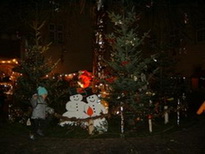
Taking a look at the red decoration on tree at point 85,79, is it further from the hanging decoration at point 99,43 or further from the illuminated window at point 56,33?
the illuminated window at point 56,33

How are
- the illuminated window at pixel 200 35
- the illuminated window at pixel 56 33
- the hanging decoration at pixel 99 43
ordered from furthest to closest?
the illuminated window at pixel 56 33
the illuminated window at pixel 200 35
the hanging decoration at pixel 99 43

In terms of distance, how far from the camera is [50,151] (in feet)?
28.5

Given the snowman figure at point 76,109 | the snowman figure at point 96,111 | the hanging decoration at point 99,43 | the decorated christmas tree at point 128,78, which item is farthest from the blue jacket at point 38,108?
the hanging decoration at point 99,43

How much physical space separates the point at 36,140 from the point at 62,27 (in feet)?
56.2

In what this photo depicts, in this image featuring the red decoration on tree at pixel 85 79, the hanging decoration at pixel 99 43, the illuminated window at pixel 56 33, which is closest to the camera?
the red decoration on tree at pixel 85 79

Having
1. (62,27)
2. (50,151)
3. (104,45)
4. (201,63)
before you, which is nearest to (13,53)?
(62,27)

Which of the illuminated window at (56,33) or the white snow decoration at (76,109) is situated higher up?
the illuminated window at (56,33)

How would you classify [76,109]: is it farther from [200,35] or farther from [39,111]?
[200,35]

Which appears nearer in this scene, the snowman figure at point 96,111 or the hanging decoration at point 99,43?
the snowman figure at point 96,111

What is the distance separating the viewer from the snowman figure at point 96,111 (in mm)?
10867

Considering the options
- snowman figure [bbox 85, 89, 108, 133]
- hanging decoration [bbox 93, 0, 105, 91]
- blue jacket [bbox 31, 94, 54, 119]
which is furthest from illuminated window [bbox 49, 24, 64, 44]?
blue jacket [bbox 31, 94, 54, 119]

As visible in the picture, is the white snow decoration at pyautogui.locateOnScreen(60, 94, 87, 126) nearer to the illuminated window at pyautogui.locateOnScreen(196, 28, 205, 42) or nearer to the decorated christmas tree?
the decorated christmas tree

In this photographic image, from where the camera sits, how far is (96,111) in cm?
1101

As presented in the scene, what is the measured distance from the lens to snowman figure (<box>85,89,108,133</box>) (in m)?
10.9
